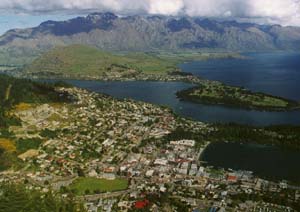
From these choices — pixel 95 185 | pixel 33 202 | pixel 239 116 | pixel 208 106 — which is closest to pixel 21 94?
pixel 208 106

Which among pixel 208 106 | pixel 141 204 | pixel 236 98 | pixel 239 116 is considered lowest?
pixel 141 204

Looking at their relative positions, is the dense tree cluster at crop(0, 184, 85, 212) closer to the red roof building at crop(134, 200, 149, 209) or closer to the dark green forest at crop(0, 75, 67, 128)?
the red roof building at crop(134, 200, 149, 209)

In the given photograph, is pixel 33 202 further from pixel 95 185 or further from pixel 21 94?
pixel 21 94

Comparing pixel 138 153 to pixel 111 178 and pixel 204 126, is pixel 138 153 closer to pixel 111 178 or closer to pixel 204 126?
pixel 111 178

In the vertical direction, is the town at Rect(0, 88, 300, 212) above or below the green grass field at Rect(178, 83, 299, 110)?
below

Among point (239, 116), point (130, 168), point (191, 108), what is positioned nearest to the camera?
point (130, 168)

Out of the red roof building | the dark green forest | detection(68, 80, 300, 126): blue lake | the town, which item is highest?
the dark green forest

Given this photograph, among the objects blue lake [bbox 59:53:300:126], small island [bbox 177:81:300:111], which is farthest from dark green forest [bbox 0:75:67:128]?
small island [bbox 177:81:300:111]
